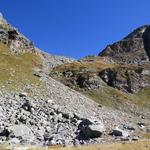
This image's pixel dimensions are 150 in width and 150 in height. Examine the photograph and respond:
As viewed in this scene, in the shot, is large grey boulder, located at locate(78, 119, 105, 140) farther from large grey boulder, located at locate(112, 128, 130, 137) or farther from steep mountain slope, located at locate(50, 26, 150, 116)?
steep mountain slope, located at locate(50, 26, 150, 116)

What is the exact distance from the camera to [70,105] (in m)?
71.4

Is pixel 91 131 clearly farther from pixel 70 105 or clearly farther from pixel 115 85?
pixel 115 85

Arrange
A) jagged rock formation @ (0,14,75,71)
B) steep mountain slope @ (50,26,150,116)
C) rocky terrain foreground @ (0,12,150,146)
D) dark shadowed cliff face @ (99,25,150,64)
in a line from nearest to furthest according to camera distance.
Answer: rocky terrain foreground @ (0,12,150,146) < steep mountain slope @ (50,26,150,116) < jagged rock formation @ (0,14,75,71) < dark shadowed cliff face @ (99,25,150,64)

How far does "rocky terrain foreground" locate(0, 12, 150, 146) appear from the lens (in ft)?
180

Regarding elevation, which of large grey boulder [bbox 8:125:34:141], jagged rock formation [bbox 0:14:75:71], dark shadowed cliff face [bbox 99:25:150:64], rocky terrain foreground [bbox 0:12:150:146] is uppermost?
dark shadowed cliff face [bbox 99:25:150:64]

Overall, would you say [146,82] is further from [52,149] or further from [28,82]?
[52,149]

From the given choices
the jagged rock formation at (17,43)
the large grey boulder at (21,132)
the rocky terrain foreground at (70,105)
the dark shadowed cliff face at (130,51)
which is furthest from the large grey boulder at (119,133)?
the dark shadowed cliff face at (130,51)

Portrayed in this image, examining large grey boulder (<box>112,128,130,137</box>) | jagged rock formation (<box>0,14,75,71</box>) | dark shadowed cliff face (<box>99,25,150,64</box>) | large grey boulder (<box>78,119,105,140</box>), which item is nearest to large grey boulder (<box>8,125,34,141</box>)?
large grey boulder (<box>78,119,105,140</box>)

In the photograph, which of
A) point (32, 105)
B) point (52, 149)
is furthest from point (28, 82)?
point (52, 149)

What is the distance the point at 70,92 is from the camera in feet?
274

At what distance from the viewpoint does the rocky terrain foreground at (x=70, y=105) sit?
54.8 m

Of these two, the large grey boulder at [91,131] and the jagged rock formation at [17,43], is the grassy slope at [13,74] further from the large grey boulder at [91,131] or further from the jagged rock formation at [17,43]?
the jagged rock formation at [17,43]

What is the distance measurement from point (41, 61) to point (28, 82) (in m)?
63.1

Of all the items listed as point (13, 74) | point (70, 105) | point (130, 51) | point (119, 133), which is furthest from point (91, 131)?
point (130, 51)
